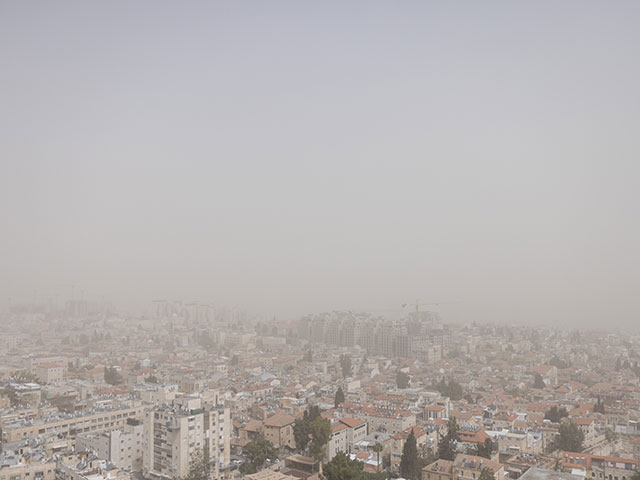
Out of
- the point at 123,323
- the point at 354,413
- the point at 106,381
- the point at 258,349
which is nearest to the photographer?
the point at 354,413

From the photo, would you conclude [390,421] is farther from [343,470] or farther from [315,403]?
[343,470]

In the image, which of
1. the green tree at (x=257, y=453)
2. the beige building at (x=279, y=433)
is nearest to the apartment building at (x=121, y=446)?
the green tree at (x=257, y=453)

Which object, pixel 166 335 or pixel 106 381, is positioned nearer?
pixel 106 381

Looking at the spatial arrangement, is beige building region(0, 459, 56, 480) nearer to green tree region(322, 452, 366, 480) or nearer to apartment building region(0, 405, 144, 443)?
apartment building region(0, 405, 144, 443)

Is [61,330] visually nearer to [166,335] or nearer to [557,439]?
[166,335]

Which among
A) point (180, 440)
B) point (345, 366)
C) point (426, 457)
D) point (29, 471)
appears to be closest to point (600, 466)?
point (426, 457)

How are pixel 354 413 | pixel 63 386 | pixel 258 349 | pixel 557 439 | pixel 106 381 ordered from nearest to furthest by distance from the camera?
pixel 557 439
pixel 354 413
pixel 63 386
pixel 106 381
pixel 258 349

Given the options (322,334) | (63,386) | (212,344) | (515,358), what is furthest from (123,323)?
(515,358)

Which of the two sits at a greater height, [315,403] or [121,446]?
[121,446]
